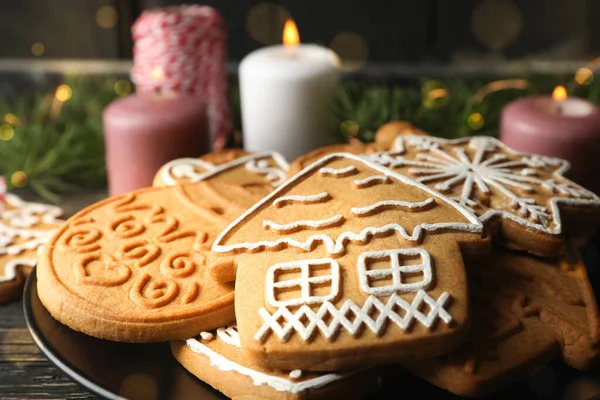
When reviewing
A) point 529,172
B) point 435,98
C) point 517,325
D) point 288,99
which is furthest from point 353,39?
point 517,325

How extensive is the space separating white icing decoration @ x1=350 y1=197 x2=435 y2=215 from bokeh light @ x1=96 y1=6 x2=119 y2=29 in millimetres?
1311

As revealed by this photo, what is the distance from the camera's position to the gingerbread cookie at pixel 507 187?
81 centimetres

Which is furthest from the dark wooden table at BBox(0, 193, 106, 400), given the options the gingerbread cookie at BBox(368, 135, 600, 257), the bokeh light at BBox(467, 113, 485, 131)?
the bokeh light at BBox(467, 113, 485, 131)

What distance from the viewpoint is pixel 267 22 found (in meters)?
1.87

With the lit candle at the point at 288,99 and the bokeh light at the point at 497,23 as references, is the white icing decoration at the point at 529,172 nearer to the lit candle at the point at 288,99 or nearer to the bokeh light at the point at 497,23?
the lit candle at the point at 288,99

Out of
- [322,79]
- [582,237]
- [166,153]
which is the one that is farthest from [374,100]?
[582,237]

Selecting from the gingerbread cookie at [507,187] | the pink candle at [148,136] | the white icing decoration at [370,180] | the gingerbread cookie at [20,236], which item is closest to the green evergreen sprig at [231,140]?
the gingerbread cookie at [20,236]

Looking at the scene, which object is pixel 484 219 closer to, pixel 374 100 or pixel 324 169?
pixel 324 169

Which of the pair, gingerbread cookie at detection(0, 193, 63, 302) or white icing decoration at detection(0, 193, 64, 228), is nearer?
gingerbread cookie at detection(0, 193, 63, 302)

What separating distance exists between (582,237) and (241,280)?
462 mm

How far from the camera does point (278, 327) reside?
26.5 inches

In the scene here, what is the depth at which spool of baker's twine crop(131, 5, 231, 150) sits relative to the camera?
54.5 inches

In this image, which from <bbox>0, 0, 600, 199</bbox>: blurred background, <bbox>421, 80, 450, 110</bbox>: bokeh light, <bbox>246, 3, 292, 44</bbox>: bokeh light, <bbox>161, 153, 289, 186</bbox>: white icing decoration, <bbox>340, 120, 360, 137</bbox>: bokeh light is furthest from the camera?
<bbox>246, 3, 292, 44</bbox>: bokeh light

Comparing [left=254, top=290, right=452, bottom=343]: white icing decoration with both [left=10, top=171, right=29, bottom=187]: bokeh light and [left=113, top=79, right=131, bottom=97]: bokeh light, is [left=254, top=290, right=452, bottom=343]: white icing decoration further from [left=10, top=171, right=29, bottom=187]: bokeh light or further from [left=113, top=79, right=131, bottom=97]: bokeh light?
[left=113, top=79, right=131, bottom=97]: bokeh light
